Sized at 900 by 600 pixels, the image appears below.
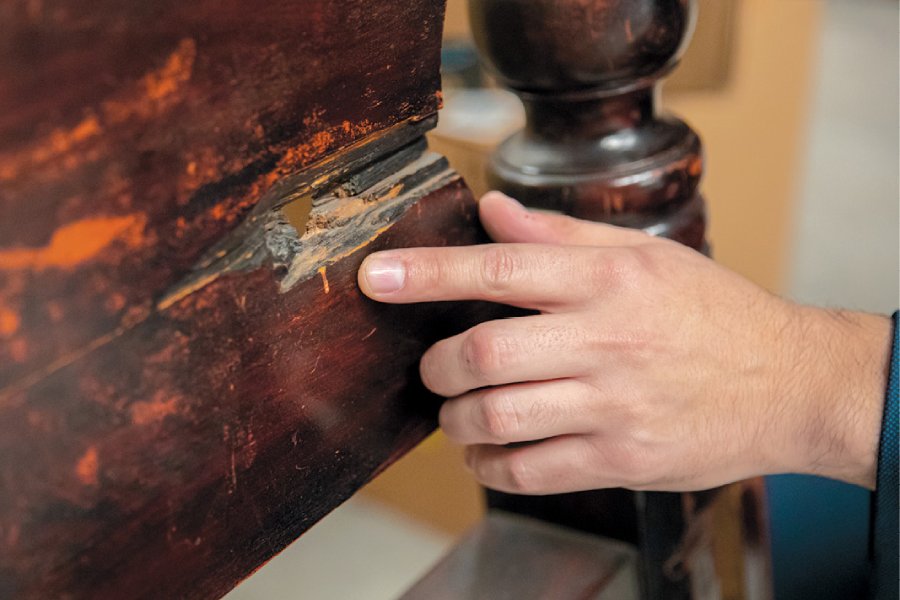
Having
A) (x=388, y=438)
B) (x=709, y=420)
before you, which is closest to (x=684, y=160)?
(x=709, y=420)

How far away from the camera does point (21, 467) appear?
37cm

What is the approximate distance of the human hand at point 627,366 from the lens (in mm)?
564

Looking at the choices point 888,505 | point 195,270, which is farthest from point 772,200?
point 195,270

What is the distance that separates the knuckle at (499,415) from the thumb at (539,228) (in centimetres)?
10

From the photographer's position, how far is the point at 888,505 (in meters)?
0.68

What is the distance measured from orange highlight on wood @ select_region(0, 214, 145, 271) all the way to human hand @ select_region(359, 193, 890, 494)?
6.0 inches

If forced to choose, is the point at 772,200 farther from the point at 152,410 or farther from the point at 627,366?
the point at 152,410

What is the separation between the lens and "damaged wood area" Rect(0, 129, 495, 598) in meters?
0.39

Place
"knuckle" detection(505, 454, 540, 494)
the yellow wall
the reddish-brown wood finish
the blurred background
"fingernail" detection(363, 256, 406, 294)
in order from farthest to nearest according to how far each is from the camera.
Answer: the yellow wall → the blurred background → "knuckle" detection(505, 454, 540, 494) → "fingernail" detection(363, 256, 406, 294) → the reddish-brown wood finish

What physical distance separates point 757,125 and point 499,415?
1753 millimetres

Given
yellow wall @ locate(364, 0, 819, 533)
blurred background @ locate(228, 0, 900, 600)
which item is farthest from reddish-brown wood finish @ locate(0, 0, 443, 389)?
yellow wall @ locate(364, 0, 819, 533)

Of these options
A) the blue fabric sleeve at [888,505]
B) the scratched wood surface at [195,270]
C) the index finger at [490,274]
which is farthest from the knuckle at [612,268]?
the blue fabric sleeve at [888,505]

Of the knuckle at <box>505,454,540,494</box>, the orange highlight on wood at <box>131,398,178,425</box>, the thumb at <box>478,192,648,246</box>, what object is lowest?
the knuckle at <box>505,454,540,494</box>

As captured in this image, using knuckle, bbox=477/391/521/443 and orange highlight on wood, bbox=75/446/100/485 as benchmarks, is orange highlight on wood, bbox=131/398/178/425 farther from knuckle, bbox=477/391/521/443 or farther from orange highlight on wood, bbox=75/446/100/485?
knuckle, bbox=477/391/521/443
